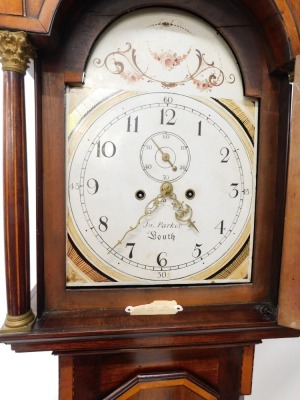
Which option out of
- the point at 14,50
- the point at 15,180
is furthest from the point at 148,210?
the point at 14,50

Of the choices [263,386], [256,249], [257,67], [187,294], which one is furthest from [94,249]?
[263,386]

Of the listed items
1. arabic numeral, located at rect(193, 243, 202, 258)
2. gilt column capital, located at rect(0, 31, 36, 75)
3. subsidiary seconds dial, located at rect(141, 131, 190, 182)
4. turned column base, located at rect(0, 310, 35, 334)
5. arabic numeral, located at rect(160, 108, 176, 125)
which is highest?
gilt column capital, located at rect(0, 31, 36, 75)

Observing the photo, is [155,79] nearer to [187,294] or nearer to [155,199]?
[155,199]

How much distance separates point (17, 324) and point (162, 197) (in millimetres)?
411

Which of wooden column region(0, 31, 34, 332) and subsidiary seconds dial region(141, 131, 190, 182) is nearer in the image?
wooden column region(0, 31, 34, 332)

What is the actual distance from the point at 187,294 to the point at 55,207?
375 mm

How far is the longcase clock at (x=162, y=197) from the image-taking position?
73 cm

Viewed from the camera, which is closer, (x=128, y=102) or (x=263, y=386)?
(x=128, y=102)

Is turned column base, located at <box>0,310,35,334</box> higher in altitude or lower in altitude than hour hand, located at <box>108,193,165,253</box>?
lower

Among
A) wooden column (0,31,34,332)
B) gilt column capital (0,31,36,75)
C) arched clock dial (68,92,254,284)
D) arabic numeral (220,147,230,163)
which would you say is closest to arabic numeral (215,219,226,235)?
arched clock dial (68,92,254,284)

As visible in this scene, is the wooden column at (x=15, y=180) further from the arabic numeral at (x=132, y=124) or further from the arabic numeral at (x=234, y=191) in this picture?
the arabic numeral at (x=234, y=191)

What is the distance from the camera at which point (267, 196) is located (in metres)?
0.81

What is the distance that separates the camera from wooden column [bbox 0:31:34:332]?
25.3 inches

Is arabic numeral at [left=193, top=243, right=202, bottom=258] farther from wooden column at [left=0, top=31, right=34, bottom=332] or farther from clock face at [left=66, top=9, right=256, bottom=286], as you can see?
wooden column at [left=0, top=31, right=34, bottom=332]
